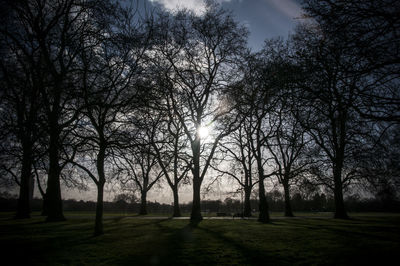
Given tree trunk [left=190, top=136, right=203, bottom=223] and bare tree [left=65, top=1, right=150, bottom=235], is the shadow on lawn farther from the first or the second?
tree trunk [left=190, top=136, right=203, bottom=223]

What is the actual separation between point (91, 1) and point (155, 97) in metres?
4.66

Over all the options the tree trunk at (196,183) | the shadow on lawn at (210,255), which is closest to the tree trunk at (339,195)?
the tree trunk at (196,183)

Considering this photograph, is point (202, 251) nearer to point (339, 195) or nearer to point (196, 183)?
point (196, 183)

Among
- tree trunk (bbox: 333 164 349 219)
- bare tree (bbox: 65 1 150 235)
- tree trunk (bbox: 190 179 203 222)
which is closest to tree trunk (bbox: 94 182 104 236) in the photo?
bare tree (bbox: 65 1 150 235)

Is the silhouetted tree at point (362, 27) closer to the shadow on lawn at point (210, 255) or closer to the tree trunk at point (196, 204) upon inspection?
the shadow on lawn at point (210, 255)

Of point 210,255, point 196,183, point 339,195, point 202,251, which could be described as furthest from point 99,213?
point 339,195

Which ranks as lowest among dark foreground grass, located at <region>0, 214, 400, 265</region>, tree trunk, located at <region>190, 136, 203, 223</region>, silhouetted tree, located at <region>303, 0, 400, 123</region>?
dark foreground grass, located at <region>0, 214, 400, 265</region>

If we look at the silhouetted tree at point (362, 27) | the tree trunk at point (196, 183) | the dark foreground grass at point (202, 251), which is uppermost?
the silhouetted tree at point (362, 27)

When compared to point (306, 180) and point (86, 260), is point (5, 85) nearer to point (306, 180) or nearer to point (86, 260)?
point (86, 260)

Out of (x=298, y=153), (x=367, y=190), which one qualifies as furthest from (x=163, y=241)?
(x=367, y=190)

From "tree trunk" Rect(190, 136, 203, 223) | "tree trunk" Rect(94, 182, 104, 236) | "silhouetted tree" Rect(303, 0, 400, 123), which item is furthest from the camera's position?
"tree trunk" Rect(190, 136, 203, 223)

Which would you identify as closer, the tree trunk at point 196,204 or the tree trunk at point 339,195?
the tree trunk at point 196,204

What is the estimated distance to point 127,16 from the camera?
10.8 metres

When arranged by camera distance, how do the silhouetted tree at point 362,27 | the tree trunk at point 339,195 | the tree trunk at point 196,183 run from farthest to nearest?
the tree trunk at point 339,195 → the tree trunk at point 196,183 → the silhouetted tree at point 362,27
